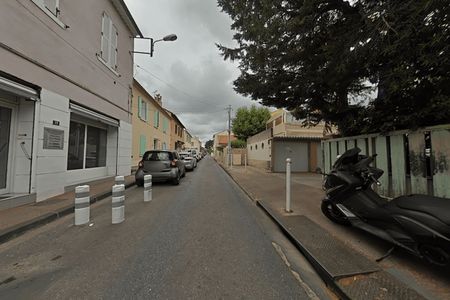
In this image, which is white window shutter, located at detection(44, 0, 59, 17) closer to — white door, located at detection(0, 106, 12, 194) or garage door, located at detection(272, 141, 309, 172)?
white door, located at detection(0, 106, 12, 194)

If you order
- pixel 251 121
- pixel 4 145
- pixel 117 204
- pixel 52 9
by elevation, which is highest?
pixel 251 121

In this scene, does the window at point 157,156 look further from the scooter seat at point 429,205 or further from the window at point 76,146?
the scooter seat at point 429,205

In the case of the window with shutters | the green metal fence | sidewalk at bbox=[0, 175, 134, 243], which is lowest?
sidewalk at bbox=[0, 175, 134, 243]

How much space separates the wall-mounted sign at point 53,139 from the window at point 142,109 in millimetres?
9868

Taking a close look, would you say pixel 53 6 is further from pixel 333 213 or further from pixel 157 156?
pixel 333 213

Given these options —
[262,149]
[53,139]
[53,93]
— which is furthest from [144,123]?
[53,139]

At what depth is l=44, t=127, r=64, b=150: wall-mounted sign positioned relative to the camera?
6.71 meters

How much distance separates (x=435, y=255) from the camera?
2.75m

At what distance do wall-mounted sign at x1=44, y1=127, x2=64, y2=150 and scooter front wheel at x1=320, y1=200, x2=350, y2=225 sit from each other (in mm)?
7456

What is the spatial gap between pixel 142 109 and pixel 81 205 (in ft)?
45.3

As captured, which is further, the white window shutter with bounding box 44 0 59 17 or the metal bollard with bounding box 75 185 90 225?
the white window shutter with bounding box 44 0 59 17

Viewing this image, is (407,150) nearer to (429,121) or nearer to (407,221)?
(429,121)

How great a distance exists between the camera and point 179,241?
4039 mm

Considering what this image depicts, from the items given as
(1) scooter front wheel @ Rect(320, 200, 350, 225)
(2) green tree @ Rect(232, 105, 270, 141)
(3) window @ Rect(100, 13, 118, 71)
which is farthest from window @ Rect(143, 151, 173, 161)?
(2) green tree @ Rect(232, 105, 270, 141)
